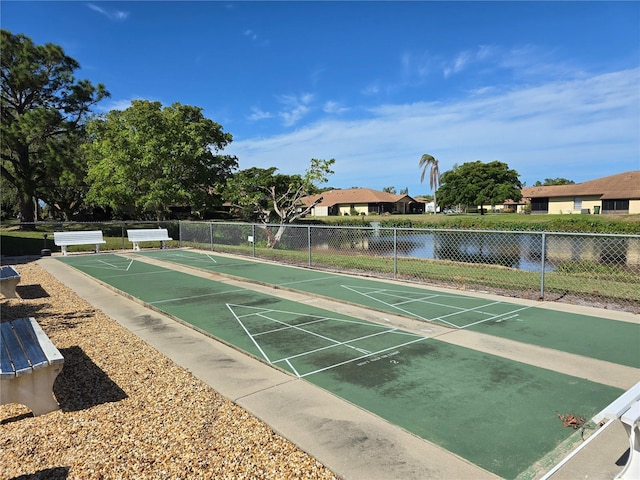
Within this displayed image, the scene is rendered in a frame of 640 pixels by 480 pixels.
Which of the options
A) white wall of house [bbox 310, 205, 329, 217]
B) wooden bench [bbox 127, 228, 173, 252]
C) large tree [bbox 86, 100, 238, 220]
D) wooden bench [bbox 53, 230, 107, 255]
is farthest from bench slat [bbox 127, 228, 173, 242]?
white wall of house [bbox 310, 205, 329, 217]

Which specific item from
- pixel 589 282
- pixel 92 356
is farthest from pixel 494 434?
pixel 589 282

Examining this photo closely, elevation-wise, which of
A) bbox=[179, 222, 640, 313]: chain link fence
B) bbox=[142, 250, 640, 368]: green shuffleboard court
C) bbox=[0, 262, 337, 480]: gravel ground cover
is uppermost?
bbox=[179, 222, 640, 313]: chain link fence

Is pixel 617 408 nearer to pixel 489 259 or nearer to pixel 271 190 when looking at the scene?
pixel 489 259

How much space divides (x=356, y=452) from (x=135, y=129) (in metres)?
27.5

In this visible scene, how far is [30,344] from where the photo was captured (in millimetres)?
4094

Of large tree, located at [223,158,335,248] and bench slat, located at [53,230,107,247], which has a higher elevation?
large tree, located at [223,158,335,248]

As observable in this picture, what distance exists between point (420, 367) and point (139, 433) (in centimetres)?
291

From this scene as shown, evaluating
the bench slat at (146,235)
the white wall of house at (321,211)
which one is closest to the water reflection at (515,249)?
the bench slat at (146,235)

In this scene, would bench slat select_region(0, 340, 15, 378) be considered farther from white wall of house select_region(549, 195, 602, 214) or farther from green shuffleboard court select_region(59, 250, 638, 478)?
white wall of house select_region(549, 195, 602, 214)

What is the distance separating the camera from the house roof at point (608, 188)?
149 feet

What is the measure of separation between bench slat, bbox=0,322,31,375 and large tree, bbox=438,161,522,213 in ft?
203

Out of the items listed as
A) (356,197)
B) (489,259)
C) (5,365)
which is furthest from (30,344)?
(356,197)

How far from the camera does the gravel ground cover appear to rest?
2.87m

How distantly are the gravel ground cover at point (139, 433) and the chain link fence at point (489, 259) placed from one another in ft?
22.0
